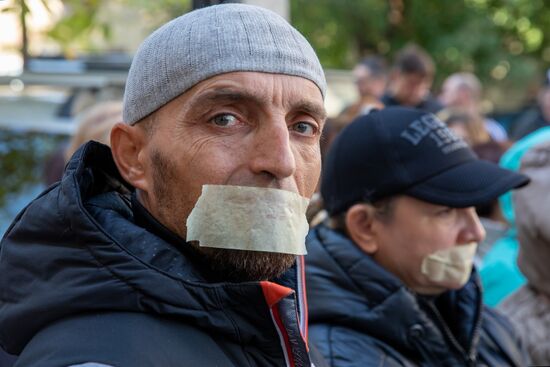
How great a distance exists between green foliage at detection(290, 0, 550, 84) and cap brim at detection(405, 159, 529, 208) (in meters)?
12.9

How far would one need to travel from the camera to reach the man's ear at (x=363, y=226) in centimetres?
250

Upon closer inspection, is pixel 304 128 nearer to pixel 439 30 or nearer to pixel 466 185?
pixel 466 185

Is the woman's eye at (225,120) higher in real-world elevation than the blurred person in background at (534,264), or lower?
higher

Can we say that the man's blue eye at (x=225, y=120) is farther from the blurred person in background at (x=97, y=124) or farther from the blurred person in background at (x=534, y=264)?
the blurred person in background at (x=97, y=124)

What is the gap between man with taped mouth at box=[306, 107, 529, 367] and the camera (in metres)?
2.31

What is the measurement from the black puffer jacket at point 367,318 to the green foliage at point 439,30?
13.1m

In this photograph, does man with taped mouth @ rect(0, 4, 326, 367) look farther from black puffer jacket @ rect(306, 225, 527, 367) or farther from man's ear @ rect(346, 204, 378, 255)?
man's ear @ rect(346, 204, 378, 255)

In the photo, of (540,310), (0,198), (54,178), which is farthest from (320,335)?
(0,198)

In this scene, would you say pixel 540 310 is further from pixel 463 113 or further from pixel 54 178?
pixel 463 113

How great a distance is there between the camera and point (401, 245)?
246cm

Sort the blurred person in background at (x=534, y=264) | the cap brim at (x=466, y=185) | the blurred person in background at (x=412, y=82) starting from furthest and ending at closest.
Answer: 1. the blurred person in background at (x=412, y=82)
2. the blurred person in background at (x=534, y=264)
3. the cap brim at (x=466, y=185)

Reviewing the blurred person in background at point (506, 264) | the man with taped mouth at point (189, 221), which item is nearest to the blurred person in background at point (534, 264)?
the blurred person in background at point (506, 264)

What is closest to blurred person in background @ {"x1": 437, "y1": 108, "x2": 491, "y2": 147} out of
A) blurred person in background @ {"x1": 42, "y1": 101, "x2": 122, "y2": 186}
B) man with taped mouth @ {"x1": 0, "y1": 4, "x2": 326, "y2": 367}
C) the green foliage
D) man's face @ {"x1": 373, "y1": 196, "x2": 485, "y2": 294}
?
blurred person in background @ {"x1": 42, "y1": 101, "x2": 122, "y2": 186}

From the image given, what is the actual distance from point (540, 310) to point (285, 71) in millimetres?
1967
